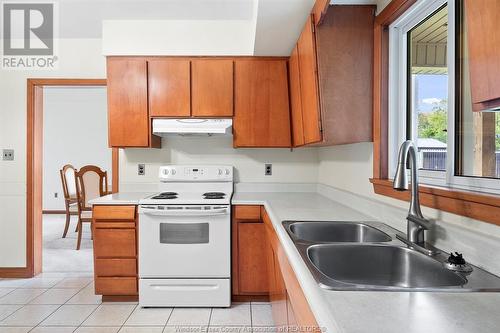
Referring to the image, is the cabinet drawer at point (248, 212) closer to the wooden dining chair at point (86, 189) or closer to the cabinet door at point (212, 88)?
the cabinet door at point (212, 88)

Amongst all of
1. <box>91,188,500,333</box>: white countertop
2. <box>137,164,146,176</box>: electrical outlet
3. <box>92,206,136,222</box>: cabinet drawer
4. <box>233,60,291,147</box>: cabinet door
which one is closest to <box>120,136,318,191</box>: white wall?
<box>137,164,146,176</box>: electrical outlet

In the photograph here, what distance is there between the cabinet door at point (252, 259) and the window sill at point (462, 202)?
53.3 inches

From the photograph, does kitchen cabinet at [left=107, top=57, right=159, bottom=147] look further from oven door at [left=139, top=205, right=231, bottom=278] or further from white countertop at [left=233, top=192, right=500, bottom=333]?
white countertop at [left=233, top=192, right=500, bottom=333]

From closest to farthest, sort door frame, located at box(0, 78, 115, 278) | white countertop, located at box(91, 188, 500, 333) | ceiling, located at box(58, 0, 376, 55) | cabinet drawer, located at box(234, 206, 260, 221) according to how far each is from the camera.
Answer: white countertop, located at box(91, 188, 500, 333), ceiling, located at box(58, 0, 376, 55), cabinet drawer, located at box(234, 206, 260, 221), door frame, located at box(0, 78, 115, 278)

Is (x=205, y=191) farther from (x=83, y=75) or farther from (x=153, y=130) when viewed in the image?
(x=83, y=75)

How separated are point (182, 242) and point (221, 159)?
985 millimetres

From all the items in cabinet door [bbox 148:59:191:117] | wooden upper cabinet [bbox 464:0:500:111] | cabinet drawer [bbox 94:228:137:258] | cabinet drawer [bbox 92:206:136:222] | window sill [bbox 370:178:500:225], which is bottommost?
cabinet drawer [bbox 94:228:137:258]

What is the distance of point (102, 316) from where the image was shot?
2.53 metres

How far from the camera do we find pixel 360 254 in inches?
52.3

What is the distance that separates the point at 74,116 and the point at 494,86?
732cm

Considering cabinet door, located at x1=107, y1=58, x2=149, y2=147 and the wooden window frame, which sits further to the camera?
cabinet door, located at x1=107, y1=58, x2=149, y2=147

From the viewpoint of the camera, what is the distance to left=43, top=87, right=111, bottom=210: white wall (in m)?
6.83

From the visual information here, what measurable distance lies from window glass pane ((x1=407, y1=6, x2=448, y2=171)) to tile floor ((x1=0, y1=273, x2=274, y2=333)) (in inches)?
62.6

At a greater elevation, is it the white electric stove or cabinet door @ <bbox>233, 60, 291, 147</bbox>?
cabinet door @ <bbox>233, 60, 291, 147</bbox>
